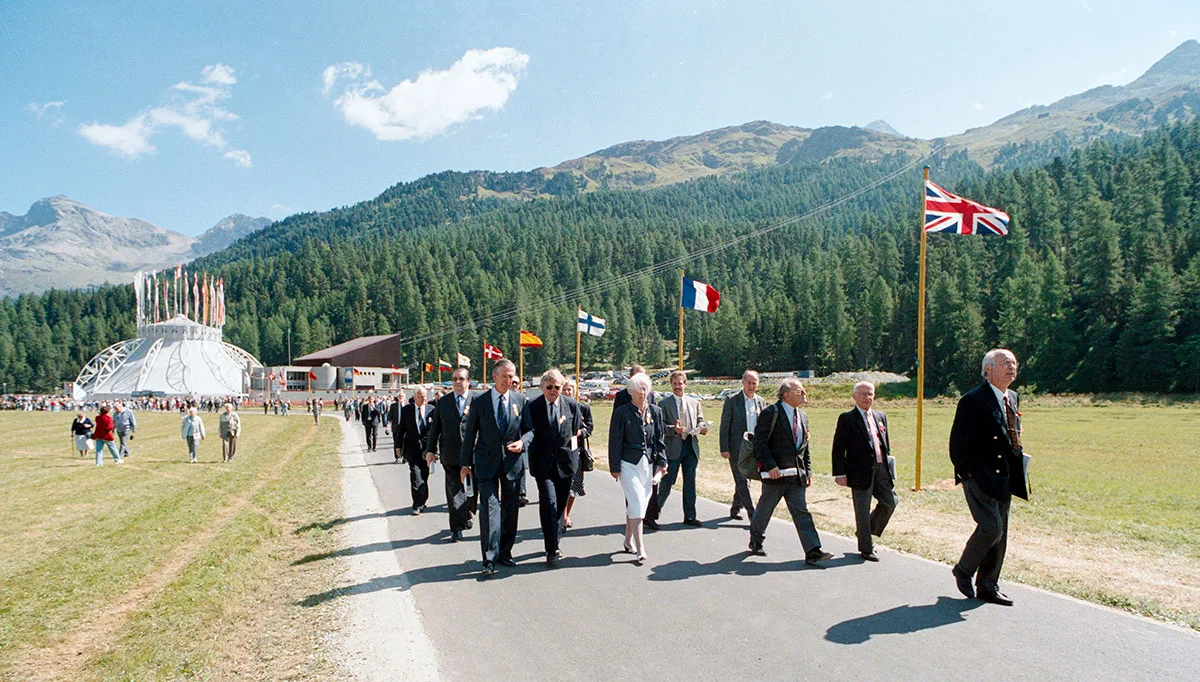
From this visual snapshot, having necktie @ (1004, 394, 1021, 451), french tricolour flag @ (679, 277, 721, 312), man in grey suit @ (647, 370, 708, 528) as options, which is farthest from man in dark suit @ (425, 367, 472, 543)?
french tricolour flag @ (679, 277, 721, 312)

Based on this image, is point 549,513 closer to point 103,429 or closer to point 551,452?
point 551,452

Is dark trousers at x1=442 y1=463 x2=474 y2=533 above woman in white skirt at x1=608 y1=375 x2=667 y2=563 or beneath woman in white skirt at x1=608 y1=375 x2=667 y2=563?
beneath

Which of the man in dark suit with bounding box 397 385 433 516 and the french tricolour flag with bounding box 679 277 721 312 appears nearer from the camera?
the man in dark suit with bounding box 397 385 433 516

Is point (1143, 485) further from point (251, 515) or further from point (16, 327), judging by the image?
point (16, 327)

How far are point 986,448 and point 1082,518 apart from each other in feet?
22.6

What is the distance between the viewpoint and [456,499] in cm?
900

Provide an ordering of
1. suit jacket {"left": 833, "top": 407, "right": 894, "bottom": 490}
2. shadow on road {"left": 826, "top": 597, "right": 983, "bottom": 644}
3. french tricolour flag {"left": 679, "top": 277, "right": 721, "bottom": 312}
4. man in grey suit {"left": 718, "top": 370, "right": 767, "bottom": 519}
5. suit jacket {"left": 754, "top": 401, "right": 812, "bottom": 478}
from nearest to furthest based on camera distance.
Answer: shadow on road {"left": 826, "top": 597, "right": 983, "bottom": 644} → suit jacket {"left": 754, "top": 401, "right": 812, "bottom": 478} → suit jacket {"left": 833, "top": 407, "right": 894, "bottom": 490} → man in grey suit {"left": 718, "top": 370, "right": 767, "bottom": 519} → french tricolour flag {"left": 679, "top": 277, "right": 721, "bottom": 312}

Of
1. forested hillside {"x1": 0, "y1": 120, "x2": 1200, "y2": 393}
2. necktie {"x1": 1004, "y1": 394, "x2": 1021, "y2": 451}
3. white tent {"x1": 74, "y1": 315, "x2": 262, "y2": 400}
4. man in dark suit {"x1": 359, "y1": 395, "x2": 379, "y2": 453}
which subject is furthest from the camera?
white tent {"x1": 74, "y1": 315, "x2": 262, "y2": 400}

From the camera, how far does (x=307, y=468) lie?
19969 millimetres

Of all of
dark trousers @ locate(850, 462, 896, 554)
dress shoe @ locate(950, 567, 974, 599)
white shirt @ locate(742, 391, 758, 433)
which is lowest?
dress shoe @ locate(950, 567, 974, 599)

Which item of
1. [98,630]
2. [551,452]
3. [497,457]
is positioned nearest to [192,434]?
[98,630]

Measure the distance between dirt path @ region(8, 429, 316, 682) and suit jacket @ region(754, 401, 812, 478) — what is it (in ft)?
20.5

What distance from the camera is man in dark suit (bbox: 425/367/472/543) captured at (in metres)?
8.97

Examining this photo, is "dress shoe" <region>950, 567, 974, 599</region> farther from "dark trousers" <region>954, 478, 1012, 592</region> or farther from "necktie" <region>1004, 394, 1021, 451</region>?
"necktie" <region>1004, 394, 1021, 451</region>
